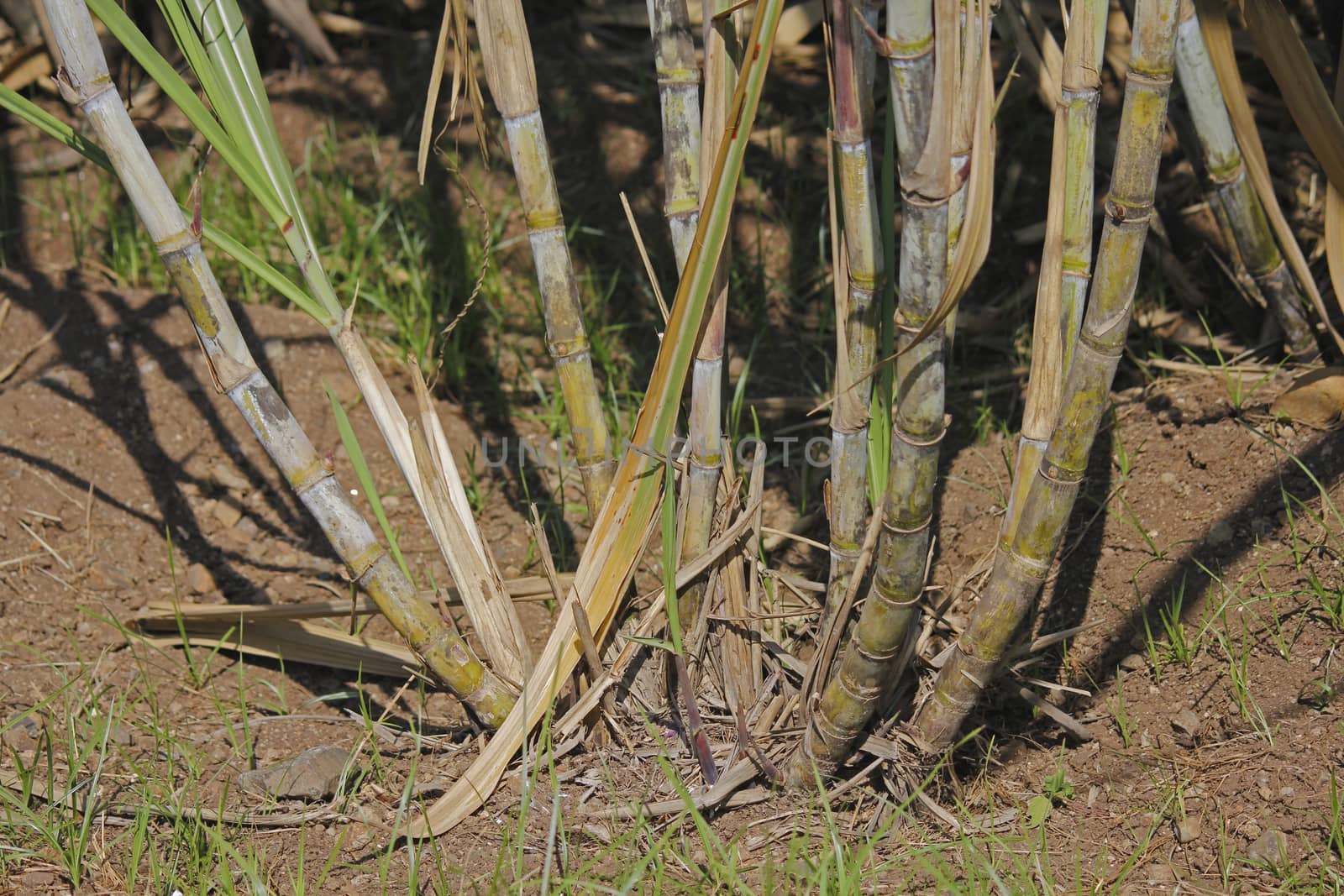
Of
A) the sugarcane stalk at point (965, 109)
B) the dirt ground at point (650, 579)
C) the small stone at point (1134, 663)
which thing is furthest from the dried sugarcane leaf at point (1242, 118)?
the small stone at point (1134, 663)

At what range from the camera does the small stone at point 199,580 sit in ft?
6.49

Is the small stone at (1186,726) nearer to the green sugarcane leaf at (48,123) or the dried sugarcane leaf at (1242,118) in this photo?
the dried sugarcane leaf at (1242,118)

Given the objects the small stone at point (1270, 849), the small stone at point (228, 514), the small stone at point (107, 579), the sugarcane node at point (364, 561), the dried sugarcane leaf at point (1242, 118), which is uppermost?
the dried sugarcane leaf at point (1242, 118)

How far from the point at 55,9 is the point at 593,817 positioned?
1.05 m

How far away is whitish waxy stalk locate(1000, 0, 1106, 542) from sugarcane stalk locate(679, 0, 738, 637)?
0.35 m

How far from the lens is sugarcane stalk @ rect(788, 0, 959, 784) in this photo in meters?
0.99

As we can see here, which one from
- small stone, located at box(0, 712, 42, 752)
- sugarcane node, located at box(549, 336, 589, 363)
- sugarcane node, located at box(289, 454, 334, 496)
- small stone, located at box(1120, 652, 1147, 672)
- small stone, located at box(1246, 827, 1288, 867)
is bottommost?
small stone, located at box(1120, 652, 1147, 672)

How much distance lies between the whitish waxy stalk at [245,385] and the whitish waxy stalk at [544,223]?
0.92 feet

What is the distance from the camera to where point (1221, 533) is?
1.66 m

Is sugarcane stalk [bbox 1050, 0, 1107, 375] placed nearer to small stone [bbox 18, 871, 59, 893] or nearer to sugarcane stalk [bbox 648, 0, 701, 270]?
sugarcane stalk [bbox 648, 0, 701, 270]

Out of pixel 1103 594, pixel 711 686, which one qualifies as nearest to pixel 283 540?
pixel 711 686

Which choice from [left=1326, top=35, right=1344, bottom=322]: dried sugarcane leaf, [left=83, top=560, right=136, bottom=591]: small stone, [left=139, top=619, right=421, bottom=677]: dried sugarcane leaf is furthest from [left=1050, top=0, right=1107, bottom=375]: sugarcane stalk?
[left=83, top=560, right=136, bottom=591]: small stone

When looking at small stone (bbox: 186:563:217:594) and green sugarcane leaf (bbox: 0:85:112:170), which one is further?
small stone (bbox: 186:563:217:594)

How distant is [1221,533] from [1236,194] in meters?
0.53
